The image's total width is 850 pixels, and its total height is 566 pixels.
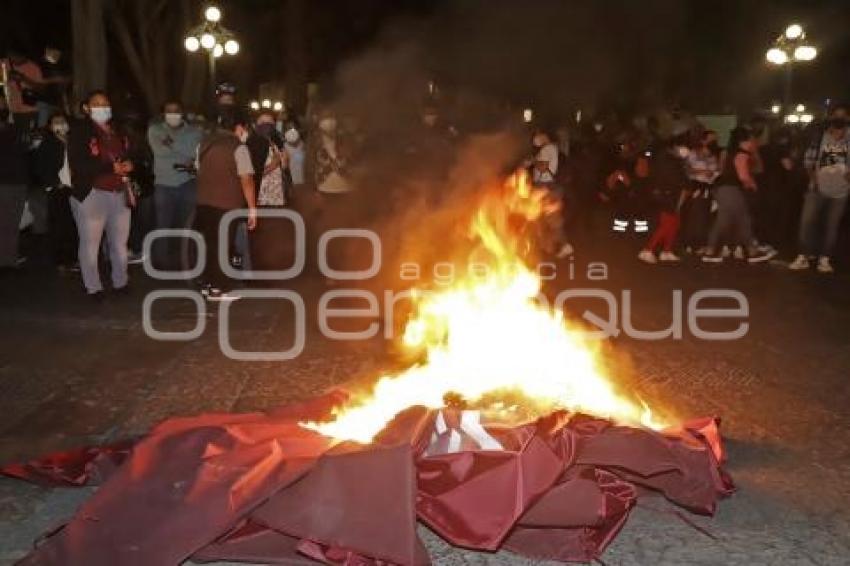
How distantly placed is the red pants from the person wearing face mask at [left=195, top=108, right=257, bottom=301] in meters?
5.16

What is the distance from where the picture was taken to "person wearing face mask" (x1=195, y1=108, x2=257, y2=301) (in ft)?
26.9

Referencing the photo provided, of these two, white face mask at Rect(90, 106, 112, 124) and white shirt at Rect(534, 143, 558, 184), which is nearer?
white face mask at Rect(90, 106, 112, 124)

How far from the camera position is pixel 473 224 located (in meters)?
5.81

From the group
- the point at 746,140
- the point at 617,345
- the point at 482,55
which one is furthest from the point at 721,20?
the point at 617,345

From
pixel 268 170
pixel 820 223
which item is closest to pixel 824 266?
pixel 820 223

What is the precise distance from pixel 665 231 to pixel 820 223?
1719mm

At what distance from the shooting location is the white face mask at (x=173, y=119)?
9117 millimetres

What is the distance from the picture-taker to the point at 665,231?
11180 millimetres

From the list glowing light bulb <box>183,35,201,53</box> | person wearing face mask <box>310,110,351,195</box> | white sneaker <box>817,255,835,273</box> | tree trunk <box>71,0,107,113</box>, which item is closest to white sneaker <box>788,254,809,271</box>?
white sneaker <box>817,255,835,273</box>

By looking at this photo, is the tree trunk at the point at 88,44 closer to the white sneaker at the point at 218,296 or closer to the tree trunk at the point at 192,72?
the white sneaker at the point at 218,296

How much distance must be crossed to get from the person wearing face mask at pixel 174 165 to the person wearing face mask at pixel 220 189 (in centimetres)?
66

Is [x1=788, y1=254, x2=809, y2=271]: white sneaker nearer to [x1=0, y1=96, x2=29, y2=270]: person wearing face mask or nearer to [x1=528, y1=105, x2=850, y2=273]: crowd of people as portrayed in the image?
[x1=528, y1=105, x2=850, y2=273]: crowd of people

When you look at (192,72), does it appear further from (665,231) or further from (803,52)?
(665,231)

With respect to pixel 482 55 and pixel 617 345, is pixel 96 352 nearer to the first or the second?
pixel 617 345
